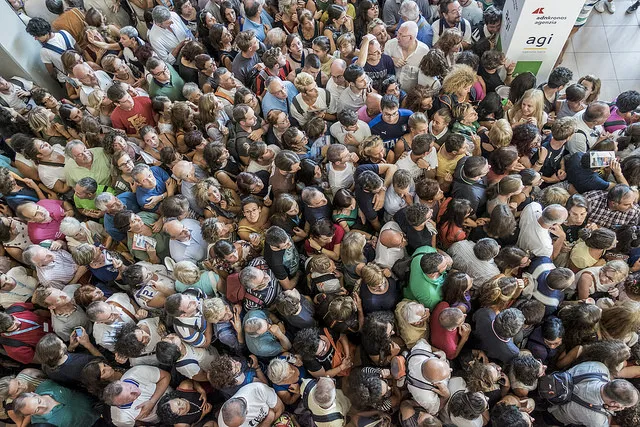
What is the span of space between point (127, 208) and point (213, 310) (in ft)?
5.46

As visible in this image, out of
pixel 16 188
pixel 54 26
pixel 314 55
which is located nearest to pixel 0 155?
pixel 16 188

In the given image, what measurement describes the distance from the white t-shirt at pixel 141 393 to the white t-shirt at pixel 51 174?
7.97 feet

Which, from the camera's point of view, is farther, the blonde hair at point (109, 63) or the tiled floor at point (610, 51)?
the tiled floor at point (610, 51)

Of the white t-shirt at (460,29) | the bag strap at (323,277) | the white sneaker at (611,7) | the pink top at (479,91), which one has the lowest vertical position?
the bag strap at (323,277)

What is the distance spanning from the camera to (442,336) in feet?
11.0

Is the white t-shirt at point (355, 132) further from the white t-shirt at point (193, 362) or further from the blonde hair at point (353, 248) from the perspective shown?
the white t-shirt at point (193, 362)

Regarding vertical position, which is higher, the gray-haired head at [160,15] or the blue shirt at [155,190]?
the gray-haired head at [160,15]

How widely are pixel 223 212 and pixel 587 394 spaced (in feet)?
10.9

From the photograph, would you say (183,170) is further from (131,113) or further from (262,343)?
(262,343)

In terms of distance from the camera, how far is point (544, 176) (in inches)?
182

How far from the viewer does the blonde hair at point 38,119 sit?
494 cm

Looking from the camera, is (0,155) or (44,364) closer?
(44,364)

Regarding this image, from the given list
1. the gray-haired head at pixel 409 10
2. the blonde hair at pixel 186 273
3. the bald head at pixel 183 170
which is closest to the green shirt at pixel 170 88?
the bald head at pixel 183 170

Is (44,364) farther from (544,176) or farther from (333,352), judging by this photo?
(544,176)
